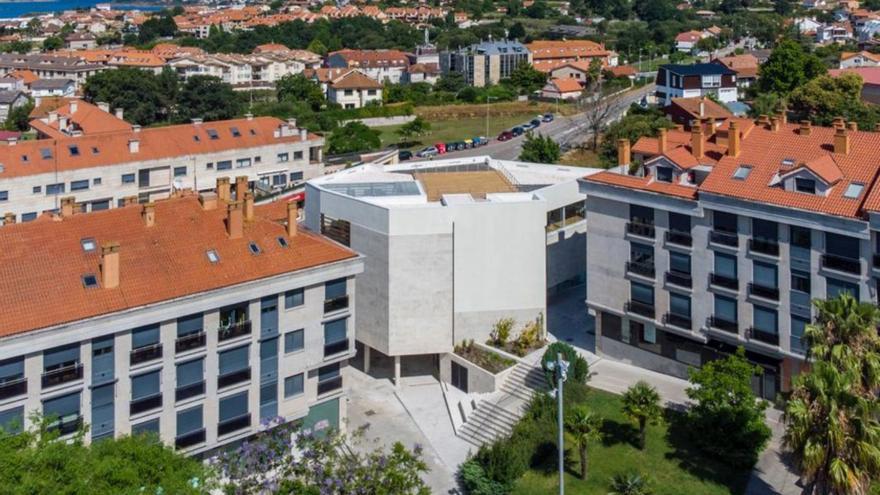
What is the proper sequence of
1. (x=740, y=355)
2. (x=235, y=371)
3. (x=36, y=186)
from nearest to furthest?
(x=235, y=371) → (x=740, y=355) → (x=36, y=186)

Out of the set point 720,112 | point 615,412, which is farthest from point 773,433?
point 720,112

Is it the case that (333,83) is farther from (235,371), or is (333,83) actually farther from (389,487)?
(389,487)

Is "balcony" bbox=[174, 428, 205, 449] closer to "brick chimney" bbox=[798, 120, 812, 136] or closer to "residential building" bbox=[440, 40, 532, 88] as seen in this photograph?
"brick chimney" bbox=[798, 120, 812, 136]

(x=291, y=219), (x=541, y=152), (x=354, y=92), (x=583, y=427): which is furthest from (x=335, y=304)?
(x=354, y=92)

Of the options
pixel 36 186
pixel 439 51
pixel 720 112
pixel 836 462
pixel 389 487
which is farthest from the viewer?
pixel 439 51

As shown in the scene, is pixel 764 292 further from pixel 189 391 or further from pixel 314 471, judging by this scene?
pixel 189 391

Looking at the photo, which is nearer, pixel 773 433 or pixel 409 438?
pixel 773 433

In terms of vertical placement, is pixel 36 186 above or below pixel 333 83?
below

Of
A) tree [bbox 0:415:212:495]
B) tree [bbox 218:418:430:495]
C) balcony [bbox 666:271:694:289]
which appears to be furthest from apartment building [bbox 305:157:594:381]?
tree [bbox 0:415:212:495]
